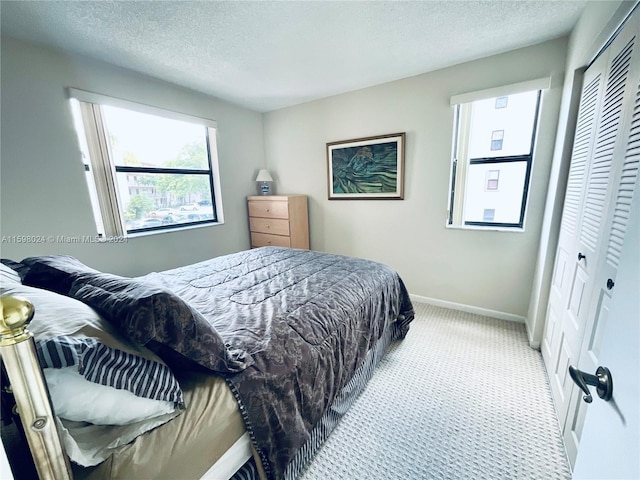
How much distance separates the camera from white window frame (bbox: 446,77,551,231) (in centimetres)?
218

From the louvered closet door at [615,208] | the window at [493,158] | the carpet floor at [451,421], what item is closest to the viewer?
the louvered closet door at [615,208]

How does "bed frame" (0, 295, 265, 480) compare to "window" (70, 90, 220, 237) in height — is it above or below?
below

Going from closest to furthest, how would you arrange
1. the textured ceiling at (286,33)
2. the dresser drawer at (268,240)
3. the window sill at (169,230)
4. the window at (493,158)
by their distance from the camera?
the textured ceiling at (286,33)
the window at (493,158)
the window sill at (169,230)
the dresser drawer at (268,240)

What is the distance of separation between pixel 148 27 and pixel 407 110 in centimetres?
235

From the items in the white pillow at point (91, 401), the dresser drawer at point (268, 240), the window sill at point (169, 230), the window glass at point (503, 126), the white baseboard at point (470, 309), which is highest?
the window glass at point (503, 126)

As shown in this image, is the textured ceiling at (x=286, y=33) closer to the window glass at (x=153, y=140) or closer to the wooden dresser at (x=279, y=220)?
the window glass at (x=153, y=140)

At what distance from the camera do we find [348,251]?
3.44m

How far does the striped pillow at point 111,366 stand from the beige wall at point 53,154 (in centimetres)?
222

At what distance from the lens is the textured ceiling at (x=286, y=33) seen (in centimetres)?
167

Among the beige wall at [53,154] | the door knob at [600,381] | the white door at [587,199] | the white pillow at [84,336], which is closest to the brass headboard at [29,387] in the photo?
the white pillow at [84,336]

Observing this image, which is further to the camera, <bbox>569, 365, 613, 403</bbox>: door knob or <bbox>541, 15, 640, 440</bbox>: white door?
<bbox>541, 15, 640, 440</bbox>: white door

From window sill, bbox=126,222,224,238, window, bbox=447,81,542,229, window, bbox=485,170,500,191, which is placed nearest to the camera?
window, bbox=447,81,542,229

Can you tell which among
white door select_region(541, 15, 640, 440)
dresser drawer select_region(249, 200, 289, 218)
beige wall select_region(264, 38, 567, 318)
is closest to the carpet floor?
white door select_region(541, 15, 640, 440)

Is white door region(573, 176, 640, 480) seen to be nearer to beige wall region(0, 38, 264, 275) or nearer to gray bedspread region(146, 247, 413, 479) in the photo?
gray bedspread region(146, 247, 413, 479)
